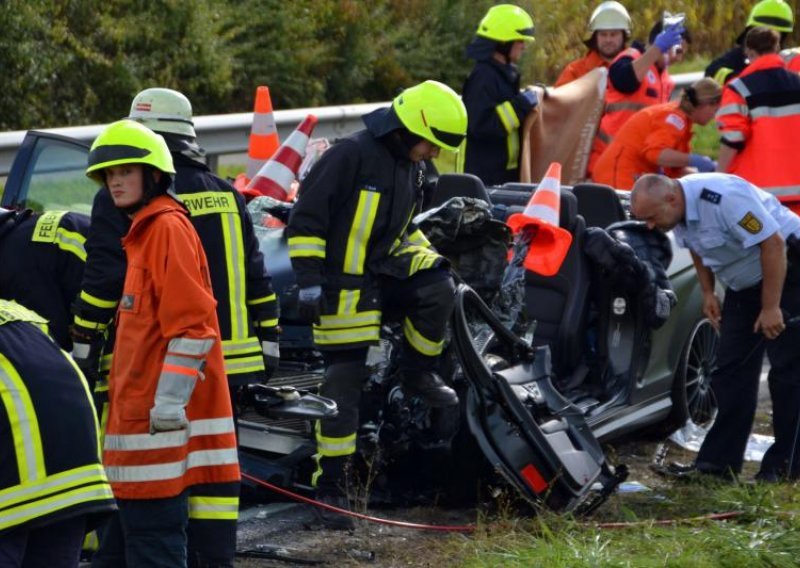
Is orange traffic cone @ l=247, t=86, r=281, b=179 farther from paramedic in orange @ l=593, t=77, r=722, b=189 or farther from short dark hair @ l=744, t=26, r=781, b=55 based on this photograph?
short dark hair @ l=744, t=26, r=781, b=55

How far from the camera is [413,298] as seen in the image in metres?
6.49

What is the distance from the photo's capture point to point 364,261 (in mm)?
6480

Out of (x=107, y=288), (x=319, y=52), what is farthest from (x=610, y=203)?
(x=319, y=52)

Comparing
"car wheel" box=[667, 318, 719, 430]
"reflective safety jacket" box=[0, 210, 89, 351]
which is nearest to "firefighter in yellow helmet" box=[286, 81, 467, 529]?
"reflective safety jacket" box=[0, 210, 89, 351]

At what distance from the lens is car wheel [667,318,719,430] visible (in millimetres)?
8047

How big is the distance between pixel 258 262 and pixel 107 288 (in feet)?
2.41

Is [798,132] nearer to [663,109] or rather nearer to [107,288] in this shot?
[663,109]

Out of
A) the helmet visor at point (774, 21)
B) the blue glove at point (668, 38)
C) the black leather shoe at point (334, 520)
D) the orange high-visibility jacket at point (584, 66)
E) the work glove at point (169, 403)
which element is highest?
the helmet visor at point (774, 21)

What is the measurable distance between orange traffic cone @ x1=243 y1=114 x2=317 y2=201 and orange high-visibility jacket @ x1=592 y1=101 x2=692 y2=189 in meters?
2.31

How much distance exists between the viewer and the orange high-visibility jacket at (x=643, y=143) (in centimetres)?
971

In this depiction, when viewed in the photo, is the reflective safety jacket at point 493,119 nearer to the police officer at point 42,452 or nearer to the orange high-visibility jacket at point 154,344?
the orange high-visibility jacket at point 154,344

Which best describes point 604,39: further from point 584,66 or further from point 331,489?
point 331,489

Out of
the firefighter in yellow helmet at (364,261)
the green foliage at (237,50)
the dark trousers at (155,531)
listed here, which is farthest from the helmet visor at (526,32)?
the dark trousers at (155,531)

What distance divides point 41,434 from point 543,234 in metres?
3.75
